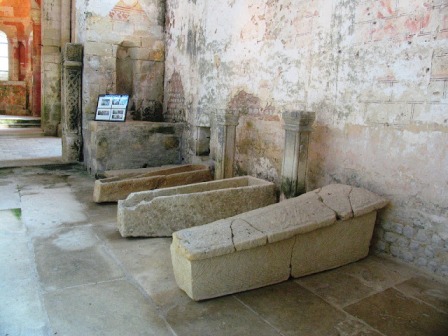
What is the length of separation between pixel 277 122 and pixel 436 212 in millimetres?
2265

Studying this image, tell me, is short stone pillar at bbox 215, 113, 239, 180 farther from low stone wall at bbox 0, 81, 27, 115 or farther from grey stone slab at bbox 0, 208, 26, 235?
low stone wall at bbox 0, 81, 27, 115

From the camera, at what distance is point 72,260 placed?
333cm

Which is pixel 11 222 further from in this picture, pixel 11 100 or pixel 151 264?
pixel 11 100

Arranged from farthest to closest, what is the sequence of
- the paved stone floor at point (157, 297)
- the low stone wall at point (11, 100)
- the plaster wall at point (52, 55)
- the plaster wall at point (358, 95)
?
the low stone wall at point (11, 100), the plaster wall at point (52, 55), the plaster wall at point (358, 95), the paved stone floor at point (157, 297)

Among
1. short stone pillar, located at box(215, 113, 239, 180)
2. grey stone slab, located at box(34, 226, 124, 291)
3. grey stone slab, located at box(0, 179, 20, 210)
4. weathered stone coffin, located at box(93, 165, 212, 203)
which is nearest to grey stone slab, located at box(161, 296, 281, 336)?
grey stone slab, located at box(34, 226, 124, 291)

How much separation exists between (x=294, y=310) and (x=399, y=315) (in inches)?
28.3

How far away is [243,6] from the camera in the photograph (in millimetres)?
5480

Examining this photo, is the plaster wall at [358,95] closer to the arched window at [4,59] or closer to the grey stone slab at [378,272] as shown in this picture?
the grey stone slab at [378,272]

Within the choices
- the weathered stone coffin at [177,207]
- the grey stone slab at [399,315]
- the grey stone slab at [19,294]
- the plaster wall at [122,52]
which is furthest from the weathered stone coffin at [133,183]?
the grey stone slab at [399,315]

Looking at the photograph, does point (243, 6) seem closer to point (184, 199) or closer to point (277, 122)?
point (277, 122)

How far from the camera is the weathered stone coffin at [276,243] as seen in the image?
8.90 ft

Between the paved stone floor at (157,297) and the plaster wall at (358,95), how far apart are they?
0.62 m

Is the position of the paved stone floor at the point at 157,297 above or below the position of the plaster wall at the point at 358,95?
below

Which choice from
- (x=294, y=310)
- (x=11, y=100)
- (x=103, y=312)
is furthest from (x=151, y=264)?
(x=11, y=100)
